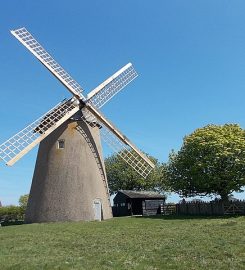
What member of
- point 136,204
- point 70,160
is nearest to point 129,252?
point 70,160

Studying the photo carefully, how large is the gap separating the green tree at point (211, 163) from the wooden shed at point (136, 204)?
32.0ft

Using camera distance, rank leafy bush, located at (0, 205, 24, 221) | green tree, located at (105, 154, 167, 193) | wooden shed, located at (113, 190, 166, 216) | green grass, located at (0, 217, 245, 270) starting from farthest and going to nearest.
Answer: green tree, located at (105, 154, 167, 193) < leafy bush, located at (0, 205, 24, 221) < wooden shed, located at (113, 190, 166, 216) < green grass, located at (0, 217, 245, 270)

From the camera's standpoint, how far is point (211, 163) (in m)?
36.9

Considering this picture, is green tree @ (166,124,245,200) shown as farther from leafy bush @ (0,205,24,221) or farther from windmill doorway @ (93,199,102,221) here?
leafy bush @ (0,205,24,221)

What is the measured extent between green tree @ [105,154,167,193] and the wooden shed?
52.7 ft

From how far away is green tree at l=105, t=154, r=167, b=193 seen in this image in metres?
67.8

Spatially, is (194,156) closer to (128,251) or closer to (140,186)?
(128,251)

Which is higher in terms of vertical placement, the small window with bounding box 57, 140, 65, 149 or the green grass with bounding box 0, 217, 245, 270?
the small window with bounding box 57, 140, 65, 149

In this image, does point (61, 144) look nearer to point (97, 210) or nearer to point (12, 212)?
point (97, 210)

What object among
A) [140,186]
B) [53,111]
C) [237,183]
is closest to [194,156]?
[237,183]

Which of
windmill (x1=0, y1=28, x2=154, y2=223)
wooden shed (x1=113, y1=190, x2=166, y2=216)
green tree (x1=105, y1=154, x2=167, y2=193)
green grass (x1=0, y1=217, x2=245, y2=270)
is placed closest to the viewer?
green grass (x1=0, y1=217, x2=245, y2=270)

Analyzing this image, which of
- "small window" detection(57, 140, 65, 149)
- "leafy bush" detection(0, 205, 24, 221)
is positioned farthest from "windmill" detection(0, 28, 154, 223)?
"leafy bush" detection(0, 205, 24, 221)

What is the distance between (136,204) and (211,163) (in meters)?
16.1

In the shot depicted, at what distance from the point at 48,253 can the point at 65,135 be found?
18.4 meters
